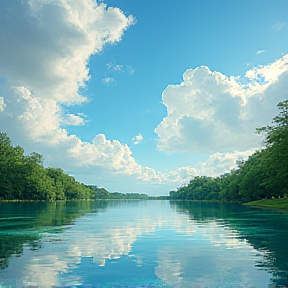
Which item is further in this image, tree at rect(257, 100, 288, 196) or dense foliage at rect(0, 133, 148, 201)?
dense foliage at rect(0, 133, 148, 201)

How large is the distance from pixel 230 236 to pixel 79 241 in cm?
1221

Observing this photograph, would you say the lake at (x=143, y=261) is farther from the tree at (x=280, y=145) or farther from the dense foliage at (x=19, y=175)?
the dense foliage at (x=19, y=175)

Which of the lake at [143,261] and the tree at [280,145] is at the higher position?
the tree at [280,145]

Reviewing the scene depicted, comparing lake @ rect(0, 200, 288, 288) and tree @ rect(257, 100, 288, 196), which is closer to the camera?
lake @ rect(0, 200, 288, 288)

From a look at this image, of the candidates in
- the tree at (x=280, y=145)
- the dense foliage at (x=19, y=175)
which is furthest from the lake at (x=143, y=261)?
the dense foliage at (x=19, y=175)

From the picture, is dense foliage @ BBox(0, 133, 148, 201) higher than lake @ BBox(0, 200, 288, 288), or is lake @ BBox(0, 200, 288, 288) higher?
dense foliage @ BBox(0, 133, 148, 201)

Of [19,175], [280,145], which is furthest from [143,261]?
[19,175]

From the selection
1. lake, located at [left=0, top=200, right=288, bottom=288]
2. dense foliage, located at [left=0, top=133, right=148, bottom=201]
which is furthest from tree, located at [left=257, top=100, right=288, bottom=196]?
dense foliage, located at [left=0, top=133, right=148, bottom=201]

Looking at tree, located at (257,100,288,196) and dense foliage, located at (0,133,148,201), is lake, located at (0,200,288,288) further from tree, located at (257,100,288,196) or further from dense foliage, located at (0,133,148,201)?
dense foliage, located at (0,133,148,201)

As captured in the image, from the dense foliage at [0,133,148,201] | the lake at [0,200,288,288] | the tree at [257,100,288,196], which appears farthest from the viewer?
the dense foliage at [0,133,148,201]

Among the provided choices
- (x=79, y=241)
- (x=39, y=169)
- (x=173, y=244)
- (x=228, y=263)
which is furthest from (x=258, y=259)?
(x=39, y=169)

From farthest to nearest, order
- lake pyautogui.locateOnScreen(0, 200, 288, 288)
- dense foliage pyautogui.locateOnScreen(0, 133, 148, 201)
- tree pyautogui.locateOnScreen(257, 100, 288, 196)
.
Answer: dense foliage pyautogui.locateOnScreen(0, 133, 148, 201), tree pyautogui.locateOnScreen(257, 100, 288, 196), lake pyautogui.locateOnScreen(0, 200, 288, 288)

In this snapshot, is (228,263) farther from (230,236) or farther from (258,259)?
(230,236)

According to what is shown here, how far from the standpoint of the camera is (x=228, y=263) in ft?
60.4
